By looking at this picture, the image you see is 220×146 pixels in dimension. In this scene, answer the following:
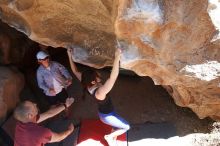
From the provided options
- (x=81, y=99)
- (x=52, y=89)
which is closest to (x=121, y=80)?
(x=81, y=99)

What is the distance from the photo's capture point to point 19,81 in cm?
531

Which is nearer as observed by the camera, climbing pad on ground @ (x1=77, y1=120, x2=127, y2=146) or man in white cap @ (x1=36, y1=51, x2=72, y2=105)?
man in white cap @ (x1=36, y1=51, x2=72, y2=105)

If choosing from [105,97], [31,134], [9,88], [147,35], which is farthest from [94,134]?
[147,35]

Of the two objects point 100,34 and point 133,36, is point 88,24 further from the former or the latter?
point 133,36

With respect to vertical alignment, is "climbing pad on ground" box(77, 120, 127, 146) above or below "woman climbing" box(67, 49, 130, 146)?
below

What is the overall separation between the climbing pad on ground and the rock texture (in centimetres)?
89

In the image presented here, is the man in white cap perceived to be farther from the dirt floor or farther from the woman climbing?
the dirt floor

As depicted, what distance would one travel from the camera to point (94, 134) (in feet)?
15.8

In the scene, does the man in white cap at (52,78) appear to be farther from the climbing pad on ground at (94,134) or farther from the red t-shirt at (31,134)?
the red t-shirt at (31,134)

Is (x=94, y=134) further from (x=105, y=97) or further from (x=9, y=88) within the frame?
(x=9, y=88)

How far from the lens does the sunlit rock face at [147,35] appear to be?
11.6ft

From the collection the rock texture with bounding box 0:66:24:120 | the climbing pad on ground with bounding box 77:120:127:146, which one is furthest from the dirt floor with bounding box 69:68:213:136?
the rock texture with bounding box 0:66:24:120

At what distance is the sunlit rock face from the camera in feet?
11.6

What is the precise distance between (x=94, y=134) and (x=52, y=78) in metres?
0.79
